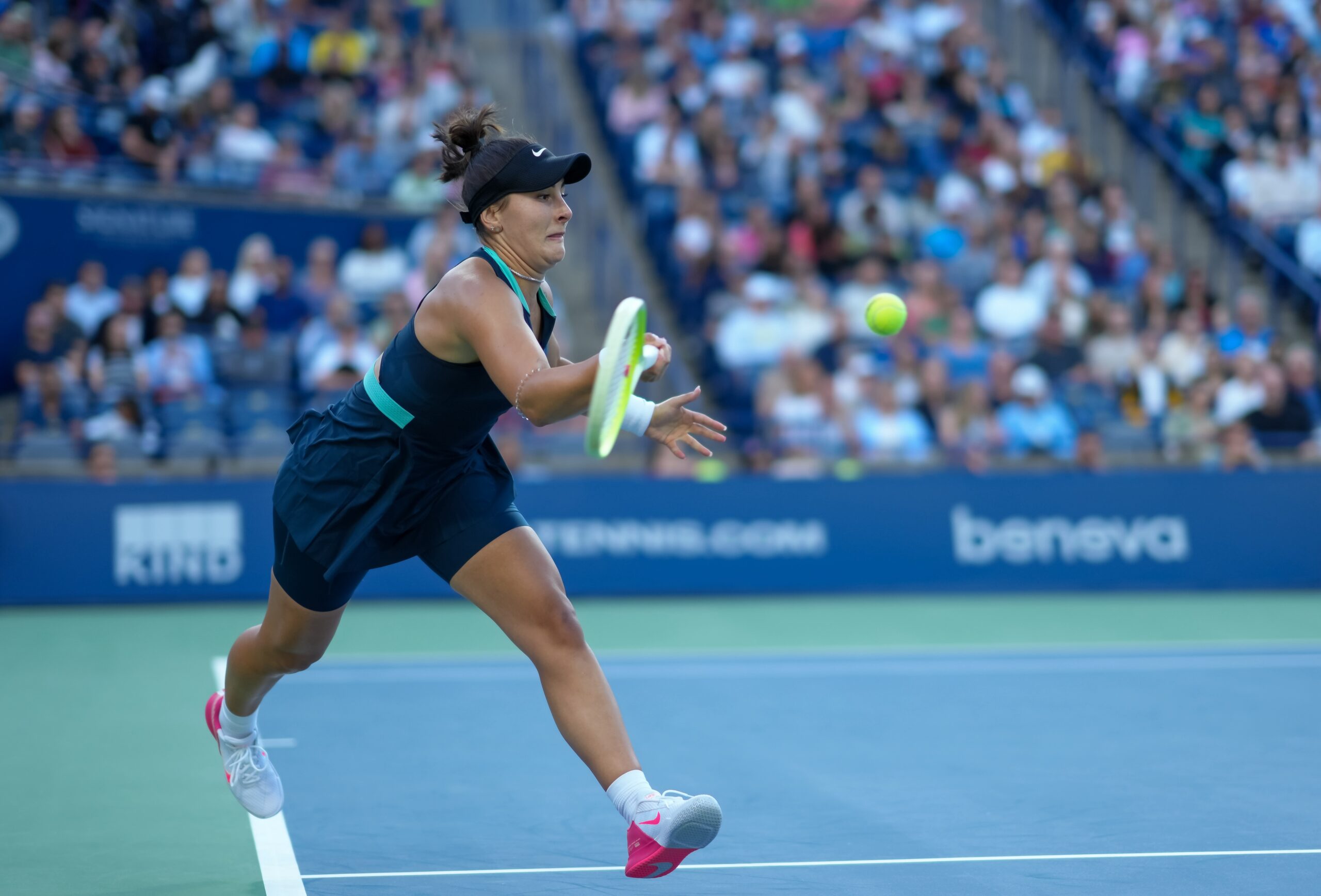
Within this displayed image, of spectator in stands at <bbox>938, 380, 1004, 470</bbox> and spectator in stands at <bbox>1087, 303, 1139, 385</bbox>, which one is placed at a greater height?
spectator in stands at <bbox>1087, 303, 1139, 385</bbox>

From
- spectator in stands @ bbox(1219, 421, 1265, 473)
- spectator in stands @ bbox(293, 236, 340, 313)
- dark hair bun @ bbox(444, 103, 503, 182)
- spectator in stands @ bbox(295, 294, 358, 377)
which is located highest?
dark hair bun @ bbox(444, 103, 503, 182)

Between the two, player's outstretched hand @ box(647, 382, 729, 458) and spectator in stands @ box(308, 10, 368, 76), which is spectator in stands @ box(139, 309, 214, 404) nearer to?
spectator in stands @ box(308, 10, 368, 76)

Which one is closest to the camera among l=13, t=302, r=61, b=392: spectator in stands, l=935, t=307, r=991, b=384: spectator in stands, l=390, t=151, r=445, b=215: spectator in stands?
l=13, t=302, r=61, b=392: spectator in stands

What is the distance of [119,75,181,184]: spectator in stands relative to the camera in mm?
13359

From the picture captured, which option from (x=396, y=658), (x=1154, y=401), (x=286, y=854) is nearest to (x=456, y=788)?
(x=286, y=854)

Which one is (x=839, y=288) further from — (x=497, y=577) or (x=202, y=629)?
(x=497, y=577)

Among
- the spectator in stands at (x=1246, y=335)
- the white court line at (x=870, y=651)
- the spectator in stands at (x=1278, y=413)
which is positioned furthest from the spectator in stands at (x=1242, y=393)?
the white court line at (x=870, y=651)

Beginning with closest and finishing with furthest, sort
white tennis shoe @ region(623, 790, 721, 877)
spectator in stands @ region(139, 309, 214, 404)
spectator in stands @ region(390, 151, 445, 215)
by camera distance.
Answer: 1. white tennis shoe @ region(623, 790, 721, 877)
2. spectator in stands @ region(139, 309, 214, 404)
3. spectator in stands @ region(390, 151, 445, 215)

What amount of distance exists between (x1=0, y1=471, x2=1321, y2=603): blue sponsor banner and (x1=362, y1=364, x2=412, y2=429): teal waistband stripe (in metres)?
6.63

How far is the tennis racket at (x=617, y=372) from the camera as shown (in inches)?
130

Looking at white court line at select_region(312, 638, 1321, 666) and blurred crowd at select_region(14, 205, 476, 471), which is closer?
white court line at select_region(312, 638, 1321, 666)

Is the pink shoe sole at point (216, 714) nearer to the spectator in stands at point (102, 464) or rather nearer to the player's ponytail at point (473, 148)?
the player's ponytail at point (473, 148)

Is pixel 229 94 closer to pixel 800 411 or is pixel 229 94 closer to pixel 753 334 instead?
pixel 753 334

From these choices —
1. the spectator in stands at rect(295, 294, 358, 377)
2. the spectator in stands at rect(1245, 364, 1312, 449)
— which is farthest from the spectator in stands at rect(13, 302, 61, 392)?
the spectator in stands at rect(1245, 364, 1312, 449)
